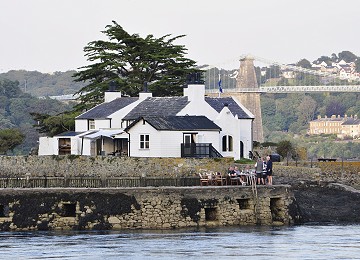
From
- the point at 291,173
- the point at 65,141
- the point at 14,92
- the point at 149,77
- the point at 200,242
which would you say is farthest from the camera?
the point at 14,92

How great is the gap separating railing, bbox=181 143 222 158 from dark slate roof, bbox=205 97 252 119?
586 centimetres

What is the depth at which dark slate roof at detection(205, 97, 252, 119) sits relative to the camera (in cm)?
7131

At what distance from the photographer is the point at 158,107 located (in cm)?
6981

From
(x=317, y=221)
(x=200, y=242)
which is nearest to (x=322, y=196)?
(x=317, y=221)

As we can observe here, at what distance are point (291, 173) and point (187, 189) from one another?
1428 centimetres

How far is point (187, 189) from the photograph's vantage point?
53.5 meters

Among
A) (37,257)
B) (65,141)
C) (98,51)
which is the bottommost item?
(37,257)

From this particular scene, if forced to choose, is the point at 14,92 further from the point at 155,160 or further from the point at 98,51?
the point at 155,160

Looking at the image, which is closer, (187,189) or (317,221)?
(187,189)

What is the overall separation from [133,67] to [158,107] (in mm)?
17052

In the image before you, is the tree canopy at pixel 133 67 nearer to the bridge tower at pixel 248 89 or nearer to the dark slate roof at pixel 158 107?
the dark slate roof at pixel 158 107

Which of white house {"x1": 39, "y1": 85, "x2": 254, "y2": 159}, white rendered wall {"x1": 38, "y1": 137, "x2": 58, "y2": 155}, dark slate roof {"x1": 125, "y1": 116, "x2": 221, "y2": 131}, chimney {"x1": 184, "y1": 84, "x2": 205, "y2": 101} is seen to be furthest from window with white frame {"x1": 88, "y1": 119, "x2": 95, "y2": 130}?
dark slate roof {"x1": 125, "y1": 116, "x2": 221, "y2": 131}

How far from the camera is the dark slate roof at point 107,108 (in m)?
72.4

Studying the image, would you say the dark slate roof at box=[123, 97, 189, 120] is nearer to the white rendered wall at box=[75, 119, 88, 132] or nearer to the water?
the white rendered wall at box=[75, 119, 88, 132]
